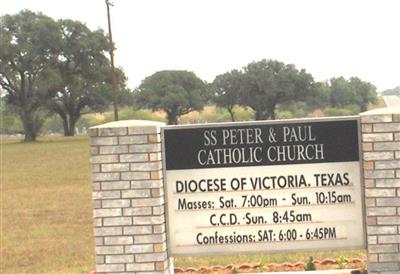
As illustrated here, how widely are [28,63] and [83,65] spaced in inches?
237

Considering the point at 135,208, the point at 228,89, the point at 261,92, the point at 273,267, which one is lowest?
the point at 273,267

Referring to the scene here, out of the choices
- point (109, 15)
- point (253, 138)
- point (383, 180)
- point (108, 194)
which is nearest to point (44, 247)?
point (108, 194)

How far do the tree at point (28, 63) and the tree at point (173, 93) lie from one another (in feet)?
58.8

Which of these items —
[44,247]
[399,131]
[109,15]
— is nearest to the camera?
[399,131]

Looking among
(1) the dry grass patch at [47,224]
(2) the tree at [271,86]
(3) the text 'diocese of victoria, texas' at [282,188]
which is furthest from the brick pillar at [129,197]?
(2) the tree at [271,86]

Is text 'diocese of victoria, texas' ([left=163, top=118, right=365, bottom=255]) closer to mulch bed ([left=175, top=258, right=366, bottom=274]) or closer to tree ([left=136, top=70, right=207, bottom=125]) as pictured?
mulch bed ([left=175, top=258, right=366, bottom=274])

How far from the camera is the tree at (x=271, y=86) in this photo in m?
76.7

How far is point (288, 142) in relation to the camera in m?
5.52

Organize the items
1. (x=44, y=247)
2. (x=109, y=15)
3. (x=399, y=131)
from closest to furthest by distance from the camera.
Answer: (x=399, y=131), (x=44, y=247), (x=109, y=15)

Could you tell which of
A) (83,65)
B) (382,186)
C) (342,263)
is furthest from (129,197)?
(83,65)

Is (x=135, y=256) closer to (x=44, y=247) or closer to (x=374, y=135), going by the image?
(x=374, y=135)

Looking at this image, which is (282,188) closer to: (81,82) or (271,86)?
(81,82)

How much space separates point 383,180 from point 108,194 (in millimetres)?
2418

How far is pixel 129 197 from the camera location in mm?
5480
